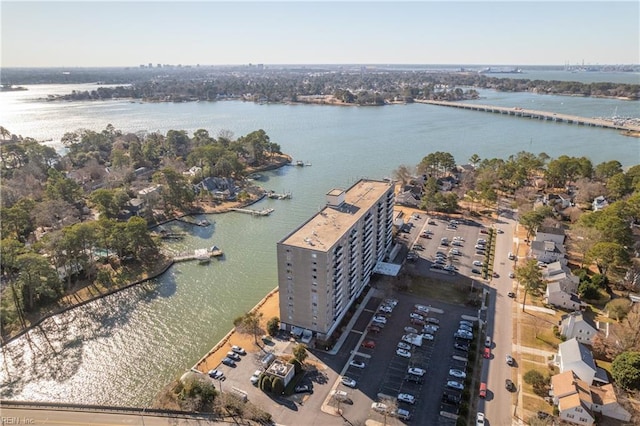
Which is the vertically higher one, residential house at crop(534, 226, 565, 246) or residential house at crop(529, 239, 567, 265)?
residential house at crop(534, 226, 565, 246)

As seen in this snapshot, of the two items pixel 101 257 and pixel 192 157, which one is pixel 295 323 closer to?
pixel 101 257

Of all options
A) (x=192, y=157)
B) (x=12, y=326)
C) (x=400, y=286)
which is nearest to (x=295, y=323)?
(x=400, y=286)

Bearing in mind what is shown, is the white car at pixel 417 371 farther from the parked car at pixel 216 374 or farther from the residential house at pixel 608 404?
the parked car at pixel 216 374

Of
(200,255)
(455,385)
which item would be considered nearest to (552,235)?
(455,385)

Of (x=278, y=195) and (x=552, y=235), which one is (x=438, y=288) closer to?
(x=552, y=235)

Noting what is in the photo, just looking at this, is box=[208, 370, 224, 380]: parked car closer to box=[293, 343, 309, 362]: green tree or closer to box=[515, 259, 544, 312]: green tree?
box=[293, 343, 309, 362]: green tree

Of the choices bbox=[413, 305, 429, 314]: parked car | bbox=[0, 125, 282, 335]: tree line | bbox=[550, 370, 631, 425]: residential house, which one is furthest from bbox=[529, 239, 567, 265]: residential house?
bbox=[0, 125, 282, 335]: tree line

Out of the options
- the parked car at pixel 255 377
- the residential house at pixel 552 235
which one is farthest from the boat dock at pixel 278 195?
the parked car at pixel 255 377
